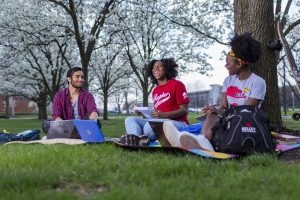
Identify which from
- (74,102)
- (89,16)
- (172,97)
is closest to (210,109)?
(172,97)

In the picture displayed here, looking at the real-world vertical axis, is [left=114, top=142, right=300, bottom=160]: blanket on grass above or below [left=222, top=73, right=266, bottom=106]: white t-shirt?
below

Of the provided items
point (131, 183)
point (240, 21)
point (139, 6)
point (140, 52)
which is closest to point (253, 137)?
point (131, 183)

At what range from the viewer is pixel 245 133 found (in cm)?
473

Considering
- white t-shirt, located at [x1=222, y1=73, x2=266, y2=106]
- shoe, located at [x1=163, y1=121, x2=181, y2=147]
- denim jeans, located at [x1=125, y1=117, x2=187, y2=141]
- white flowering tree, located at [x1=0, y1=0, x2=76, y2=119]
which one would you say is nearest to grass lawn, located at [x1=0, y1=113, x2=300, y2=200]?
shoe, located at [x1=163, y1=121, x2=181, y2=147]

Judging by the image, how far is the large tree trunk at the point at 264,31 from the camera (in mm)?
6684

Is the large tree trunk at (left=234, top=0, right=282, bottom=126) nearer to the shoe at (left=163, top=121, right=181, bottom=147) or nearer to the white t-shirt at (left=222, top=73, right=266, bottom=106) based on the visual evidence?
the white t-shirt at (left=222, top=73, right=266, bottom=106)

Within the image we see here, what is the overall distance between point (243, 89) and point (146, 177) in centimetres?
240

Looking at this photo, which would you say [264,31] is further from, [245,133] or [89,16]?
[89,16]

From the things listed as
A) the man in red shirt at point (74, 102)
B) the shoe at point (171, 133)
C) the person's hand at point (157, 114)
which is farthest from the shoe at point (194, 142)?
the man in red shirt at point (74, 102)

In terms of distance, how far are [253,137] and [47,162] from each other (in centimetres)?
217

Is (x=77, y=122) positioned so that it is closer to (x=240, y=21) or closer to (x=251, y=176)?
(x=240, y=21)

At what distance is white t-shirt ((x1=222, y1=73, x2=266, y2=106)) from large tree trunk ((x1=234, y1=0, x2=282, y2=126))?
111cm

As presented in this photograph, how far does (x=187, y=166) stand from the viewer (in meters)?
3.95

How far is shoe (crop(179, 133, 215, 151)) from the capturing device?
16.4 ft
